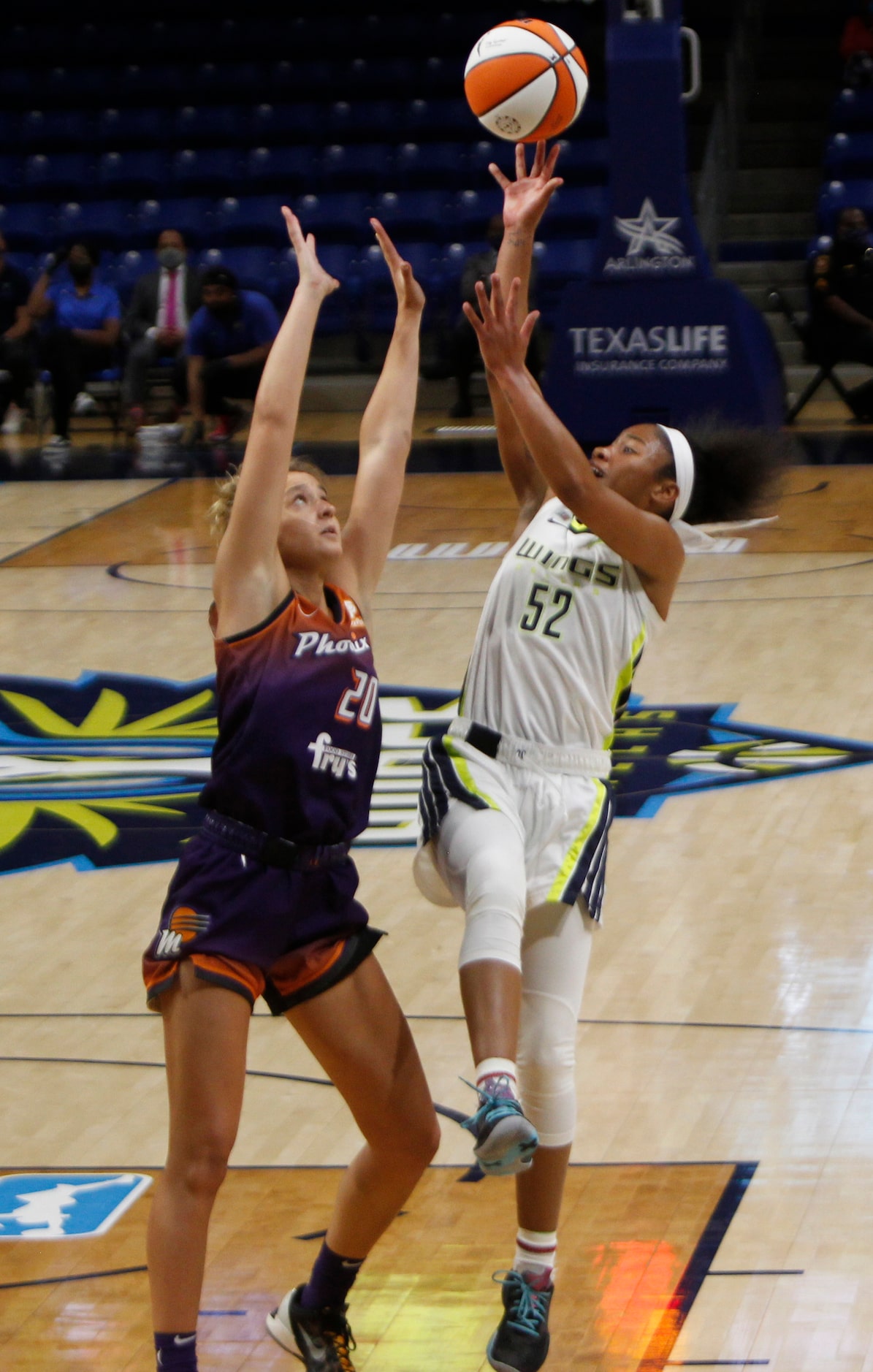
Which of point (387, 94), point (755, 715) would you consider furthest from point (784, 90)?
point (755, 715)

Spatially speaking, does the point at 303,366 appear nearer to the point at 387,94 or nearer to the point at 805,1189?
the point at 805,1189

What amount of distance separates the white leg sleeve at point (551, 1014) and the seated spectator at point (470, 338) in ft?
33.3

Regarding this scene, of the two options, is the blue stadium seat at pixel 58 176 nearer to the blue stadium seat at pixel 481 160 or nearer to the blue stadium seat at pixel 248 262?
the blue stadium seat at pixel 248 262

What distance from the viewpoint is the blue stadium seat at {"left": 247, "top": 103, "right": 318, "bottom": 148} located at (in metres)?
15.9

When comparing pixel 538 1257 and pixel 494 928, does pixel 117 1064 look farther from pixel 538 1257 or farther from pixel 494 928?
pixel 494 928

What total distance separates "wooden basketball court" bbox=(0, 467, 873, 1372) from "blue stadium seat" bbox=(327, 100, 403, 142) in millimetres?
9409

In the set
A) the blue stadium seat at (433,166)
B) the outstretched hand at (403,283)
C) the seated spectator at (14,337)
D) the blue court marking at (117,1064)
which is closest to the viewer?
the outstretched hand at (403,283)

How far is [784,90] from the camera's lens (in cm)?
1709

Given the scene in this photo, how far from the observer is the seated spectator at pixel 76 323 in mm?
13648

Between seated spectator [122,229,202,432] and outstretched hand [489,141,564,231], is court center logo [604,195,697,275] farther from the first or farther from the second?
outstretched hand [489,141,564,231]

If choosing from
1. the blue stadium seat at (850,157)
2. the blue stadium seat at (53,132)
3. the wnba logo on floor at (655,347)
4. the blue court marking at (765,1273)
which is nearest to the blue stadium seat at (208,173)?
the blue stadium seat at (53,132)

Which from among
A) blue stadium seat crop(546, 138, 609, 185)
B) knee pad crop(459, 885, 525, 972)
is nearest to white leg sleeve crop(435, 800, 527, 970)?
knee pad crop(459, 885, 525, 972)

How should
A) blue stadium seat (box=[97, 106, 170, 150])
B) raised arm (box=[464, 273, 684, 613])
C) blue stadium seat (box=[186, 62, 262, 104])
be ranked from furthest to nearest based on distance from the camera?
blue stadium seat (box=[186, 62, 262, 104]), blue stadium seat (box=[97, 106, 170, 150]), raised arm (box=[464, 273, 684, 613])

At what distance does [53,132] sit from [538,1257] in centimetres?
1499
